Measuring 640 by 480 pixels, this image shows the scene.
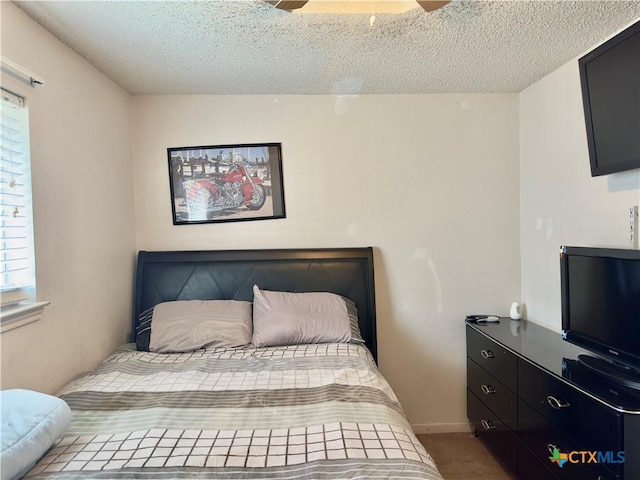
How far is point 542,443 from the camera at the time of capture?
1.94 metres

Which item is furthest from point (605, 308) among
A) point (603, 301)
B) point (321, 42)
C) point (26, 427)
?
point (26, 427)

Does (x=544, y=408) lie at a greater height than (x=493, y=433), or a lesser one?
greater

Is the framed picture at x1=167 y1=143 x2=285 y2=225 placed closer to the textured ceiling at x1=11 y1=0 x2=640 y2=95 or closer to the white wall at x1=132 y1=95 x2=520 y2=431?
the white wall at x1=132 y1=95 x2=520 y2=431

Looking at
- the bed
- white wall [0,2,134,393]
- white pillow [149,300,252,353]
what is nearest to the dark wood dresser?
the bed

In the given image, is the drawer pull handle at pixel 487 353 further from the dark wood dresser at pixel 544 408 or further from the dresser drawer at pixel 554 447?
the dresser drawer at pixel 554 447

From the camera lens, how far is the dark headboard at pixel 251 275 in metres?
2.77

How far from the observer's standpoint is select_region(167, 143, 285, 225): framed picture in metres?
2.87

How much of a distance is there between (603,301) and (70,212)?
2.62m

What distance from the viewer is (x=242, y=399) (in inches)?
66.5

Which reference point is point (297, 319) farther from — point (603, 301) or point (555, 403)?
point (603, 301)

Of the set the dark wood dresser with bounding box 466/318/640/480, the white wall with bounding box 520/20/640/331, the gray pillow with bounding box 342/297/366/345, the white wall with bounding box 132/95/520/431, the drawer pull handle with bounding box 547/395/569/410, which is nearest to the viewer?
the dark wood dresser with bounding box 466/318/640/480

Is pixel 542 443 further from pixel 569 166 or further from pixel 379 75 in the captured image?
pixel 379 75

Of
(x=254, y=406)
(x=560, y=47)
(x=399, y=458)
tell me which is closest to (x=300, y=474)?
(x=399, y=458)

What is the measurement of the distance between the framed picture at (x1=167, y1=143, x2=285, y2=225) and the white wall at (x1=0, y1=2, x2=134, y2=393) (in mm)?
361
